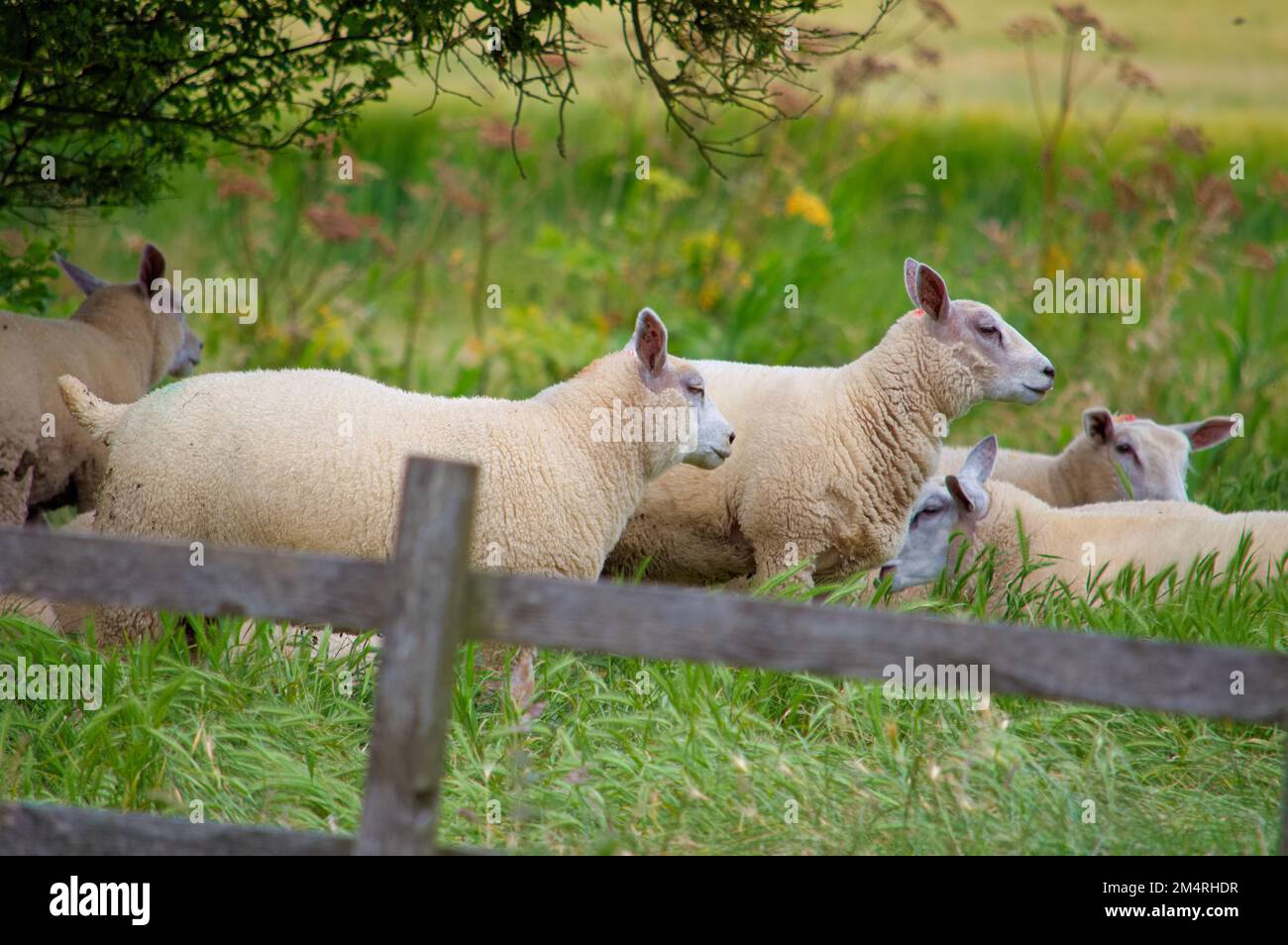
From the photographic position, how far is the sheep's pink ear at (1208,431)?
23.1 ft

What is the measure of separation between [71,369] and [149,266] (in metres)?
1.00

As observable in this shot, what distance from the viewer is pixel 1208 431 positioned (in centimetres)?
712

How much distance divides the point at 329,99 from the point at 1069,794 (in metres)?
3.75

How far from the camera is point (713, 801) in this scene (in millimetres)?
3791

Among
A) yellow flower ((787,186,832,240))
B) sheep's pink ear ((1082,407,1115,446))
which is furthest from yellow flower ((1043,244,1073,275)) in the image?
sheep's pink ear ((1082,407,1115,446))

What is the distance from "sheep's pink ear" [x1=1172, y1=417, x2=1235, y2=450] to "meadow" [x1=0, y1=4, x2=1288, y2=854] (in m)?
0.36

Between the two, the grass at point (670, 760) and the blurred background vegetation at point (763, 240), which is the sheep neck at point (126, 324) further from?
the grass at point (670, 760)

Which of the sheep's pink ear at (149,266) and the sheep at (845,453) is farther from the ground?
the sheep's pink ear at (149,266)

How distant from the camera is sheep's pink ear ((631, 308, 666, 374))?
518 cm

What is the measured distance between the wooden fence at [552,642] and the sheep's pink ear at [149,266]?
13.6ft

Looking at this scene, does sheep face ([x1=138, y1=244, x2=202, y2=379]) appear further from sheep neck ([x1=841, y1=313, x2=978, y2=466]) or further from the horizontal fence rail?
the horizontal fence rail

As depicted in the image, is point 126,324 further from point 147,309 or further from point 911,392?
point 911,392

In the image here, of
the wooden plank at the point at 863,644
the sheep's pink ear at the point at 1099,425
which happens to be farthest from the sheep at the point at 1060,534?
the wooden plank at the point at 863,644
